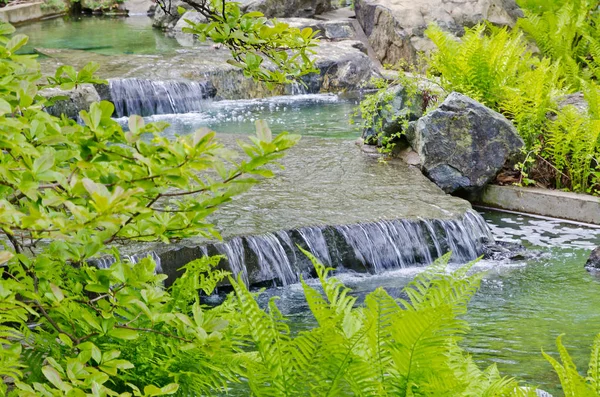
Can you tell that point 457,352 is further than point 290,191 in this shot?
No

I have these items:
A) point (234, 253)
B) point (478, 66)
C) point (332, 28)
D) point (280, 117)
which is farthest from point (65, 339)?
point (332, 28)

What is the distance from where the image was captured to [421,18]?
642 inches

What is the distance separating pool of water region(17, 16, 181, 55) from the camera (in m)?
17.5

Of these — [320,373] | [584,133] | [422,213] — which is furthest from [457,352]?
[584,133]

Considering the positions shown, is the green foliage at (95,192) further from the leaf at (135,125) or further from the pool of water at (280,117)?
the pool of water at (280,117)

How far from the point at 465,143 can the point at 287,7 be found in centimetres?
1201

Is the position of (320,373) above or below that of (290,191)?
above

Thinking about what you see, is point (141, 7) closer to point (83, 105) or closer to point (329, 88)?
point (329, 88)

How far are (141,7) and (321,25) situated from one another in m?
11.0

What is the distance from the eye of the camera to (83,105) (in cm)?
1195

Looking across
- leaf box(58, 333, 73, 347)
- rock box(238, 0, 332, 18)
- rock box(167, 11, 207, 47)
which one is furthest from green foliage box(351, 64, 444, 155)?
rock box(238, 0, 332, 18)

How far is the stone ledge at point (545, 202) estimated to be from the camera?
26.3 feet

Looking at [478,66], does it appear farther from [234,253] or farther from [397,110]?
[234,253]

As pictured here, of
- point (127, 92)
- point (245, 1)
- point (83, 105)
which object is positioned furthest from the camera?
point (245, 1)
